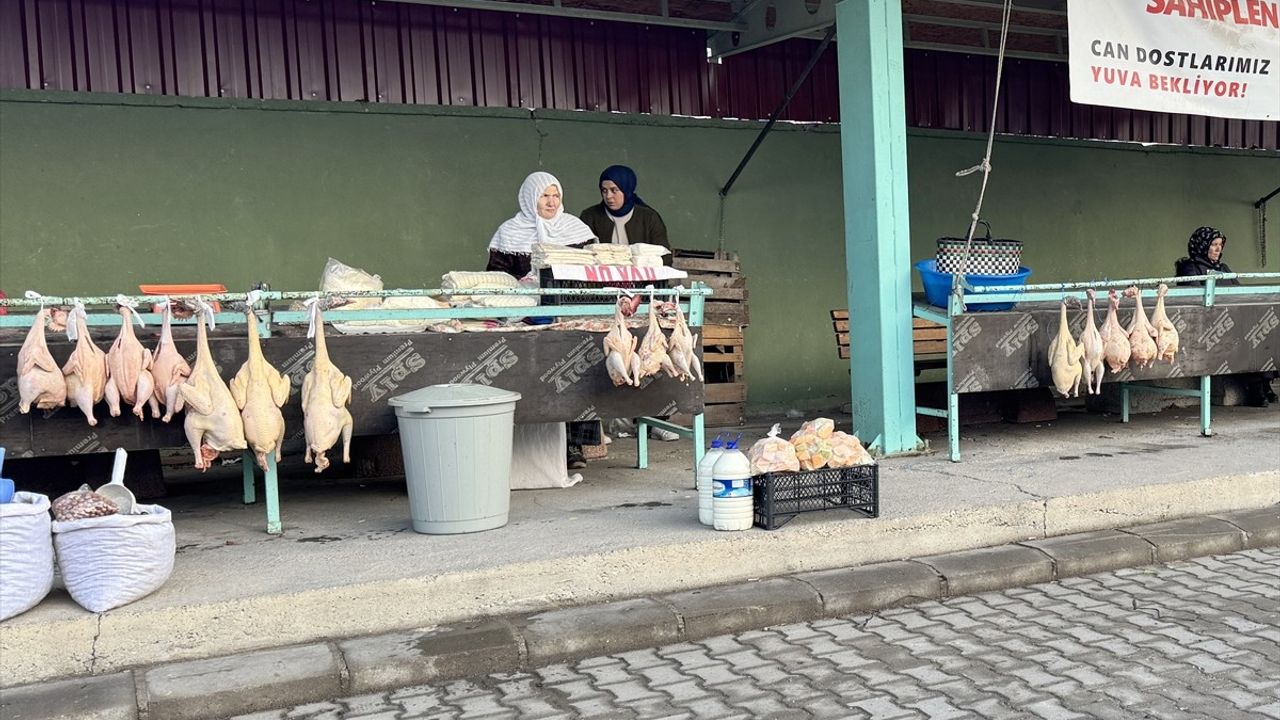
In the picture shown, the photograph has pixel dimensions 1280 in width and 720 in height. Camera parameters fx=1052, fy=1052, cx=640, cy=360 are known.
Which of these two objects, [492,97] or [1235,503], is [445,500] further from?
[492,97]

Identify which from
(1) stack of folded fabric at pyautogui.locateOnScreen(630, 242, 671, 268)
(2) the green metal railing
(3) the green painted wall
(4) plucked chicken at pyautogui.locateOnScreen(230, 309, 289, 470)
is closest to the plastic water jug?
(2) the green metal railing

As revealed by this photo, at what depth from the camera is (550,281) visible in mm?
6555

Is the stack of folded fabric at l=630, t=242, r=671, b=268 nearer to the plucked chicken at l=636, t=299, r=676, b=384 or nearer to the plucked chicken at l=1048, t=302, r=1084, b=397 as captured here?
the plucked chicken at l=636, t=299, r=676, b=384

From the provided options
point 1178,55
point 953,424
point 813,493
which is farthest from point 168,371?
point 1178,55

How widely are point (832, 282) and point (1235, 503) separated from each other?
5.62m

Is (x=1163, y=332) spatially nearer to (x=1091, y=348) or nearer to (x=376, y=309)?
(x=1091, y=348)

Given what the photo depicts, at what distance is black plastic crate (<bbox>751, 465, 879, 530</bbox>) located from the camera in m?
5.42

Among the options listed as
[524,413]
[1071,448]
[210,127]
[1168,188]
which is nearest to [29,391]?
[524,413]

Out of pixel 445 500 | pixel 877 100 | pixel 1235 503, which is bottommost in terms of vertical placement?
pixel 1235 503

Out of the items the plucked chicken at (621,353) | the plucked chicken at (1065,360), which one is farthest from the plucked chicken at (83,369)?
the plucked chicken at (1065,360)

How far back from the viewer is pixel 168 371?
5.17m

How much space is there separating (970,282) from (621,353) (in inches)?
111

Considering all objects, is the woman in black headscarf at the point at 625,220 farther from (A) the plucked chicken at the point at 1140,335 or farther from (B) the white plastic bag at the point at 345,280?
(A) the plucked chicken at the point at 1140,335

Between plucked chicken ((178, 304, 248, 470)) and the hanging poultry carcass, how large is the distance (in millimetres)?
51
